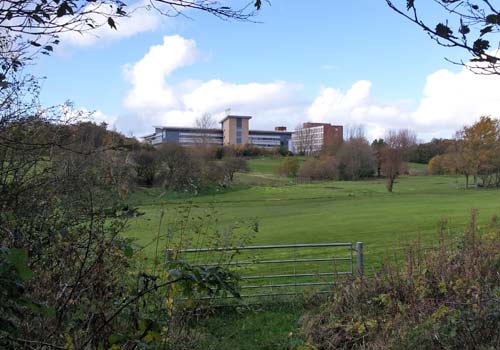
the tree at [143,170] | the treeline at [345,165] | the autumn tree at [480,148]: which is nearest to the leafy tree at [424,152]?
the treeline at [345,165]

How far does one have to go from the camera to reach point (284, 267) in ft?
41.2

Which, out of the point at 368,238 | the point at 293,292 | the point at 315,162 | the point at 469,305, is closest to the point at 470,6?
the point at 469,305

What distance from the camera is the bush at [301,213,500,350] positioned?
411 centimetres

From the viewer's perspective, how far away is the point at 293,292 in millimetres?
8703

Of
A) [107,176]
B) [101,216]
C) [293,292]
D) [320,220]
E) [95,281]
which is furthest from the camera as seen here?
[320,220]

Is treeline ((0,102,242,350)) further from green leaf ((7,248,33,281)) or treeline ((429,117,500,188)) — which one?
treeline ((429,117,500,188))

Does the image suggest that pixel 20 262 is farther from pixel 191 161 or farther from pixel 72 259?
pixel 191 161

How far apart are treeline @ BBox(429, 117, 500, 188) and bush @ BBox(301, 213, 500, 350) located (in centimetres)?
6176

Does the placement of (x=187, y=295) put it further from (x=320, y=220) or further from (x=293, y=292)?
(x=320, y=220)

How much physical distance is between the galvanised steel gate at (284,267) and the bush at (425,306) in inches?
28.9

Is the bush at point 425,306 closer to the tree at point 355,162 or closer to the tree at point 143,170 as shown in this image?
the tree at point 143,170

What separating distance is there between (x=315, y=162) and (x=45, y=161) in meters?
78.5

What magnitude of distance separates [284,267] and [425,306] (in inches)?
297

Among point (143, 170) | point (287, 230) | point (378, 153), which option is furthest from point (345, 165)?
point (143, 170)
